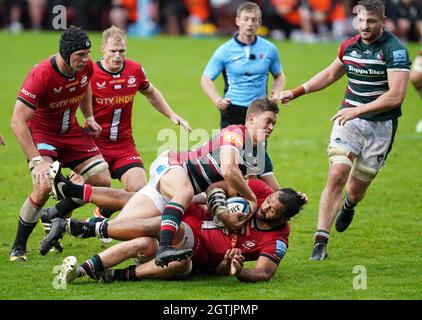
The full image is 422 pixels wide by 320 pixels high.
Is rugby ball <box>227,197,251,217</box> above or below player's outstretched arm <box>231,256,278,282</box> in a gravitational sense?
above

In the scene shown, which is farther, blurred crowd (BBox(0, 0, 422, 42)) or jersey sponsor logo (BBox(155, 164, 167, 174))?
blurred crowd (BBox(0, 0, 422, 42))

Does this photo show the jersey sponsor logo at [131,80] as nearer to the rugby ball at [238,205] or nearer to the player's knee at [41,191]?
the player's knee at [41,191]

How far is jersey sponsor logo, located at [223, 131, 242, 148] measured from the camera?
9.39 meters

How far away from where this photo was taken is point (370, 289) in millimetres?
8984

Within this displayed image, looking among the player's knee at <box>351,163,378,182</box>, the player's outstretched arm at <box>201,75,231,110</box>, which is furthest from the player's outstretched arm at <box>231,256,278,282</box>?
the player's outstretched arm at <box>201,75,231,110</box>

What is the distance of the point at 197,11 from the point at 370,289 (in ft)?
73.4

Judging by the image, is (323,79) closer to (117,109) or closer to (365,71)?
(365,71)

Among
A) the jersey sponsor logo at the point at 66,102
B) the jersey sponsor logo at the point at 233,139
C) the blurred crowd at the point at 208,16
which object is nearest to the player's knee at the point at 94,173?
the jersey sponsor logo at the point at 66,102

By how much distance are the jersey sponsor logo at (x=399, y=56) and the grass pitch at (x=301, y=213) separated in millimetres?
2097

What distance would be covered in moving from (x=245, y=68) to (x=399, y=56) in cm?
304

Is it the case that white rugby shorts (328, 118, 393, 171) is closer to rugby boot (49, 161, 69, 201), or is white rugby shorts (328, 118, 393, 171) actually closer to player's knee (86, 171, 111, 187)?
player's knee (86, 171, 111, 187)

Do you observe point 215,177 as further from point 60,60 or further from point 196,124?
point 196,124

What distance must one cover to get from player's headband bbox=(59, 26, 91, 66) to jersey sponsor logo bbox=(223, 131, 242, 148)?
1.80 metres
